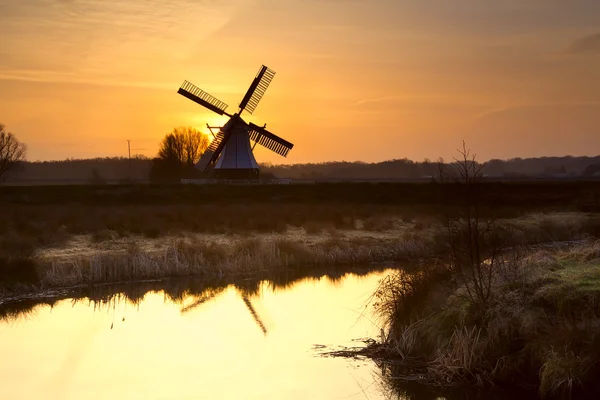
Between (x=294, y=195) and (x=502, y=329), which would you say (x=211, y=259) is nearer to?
(x=502, y=329)

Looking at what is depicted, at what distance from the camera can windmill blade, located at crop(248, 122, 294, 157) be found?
60.1 metres

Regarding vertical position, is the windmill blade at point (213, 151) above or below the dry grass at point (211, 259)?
above

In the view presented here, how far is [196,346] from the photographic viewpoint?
17.0 metres

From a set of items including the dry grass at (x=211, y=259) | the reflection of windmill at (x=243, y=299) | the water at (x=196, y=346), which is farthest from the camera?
the dry grass at (x=211, y=259)

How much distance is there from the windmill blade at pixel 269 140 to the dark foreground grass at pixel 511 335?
45.0 m

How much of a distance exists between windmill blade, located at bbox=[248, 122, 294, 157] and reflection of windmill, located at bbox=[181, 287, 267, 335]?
122ft

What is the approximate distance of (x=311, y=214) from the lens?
138ft

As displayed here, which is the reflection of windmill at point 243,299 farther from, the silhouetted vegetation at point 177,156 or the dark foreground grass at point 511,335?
the silhouetted vegetation at point 177,156

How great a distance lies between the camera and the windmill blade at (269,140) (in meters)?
60.1

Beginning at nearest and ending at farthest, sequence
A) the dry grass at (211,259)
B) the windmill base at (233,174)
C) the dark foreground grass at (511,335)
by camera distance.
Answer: the dark foreground grass at (511,335) < the dry grass at (211,259) < the windmill base at (233,174)

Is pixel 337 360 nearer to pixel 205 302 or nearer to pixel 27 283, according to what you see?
pixel 205 302

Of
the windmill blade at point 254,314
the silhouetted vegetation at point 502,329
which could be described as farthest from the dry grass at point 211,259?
the silhouetted vegetation at point 502,329

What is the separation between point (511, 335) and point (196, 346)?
7286mm

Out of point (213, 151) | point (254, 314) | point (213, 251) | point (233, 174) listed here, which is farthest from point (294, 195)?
point (254, 314)
